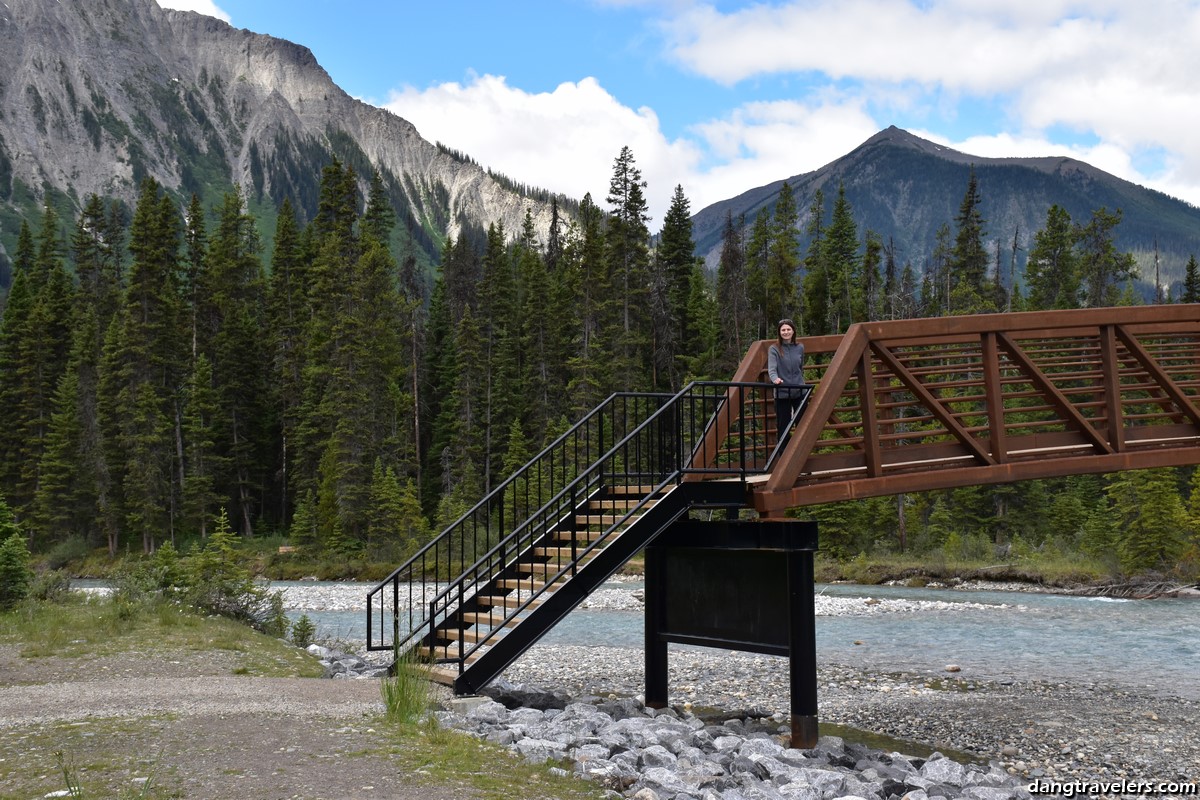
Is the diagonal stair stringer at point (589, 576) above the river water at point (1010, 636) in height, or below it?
above

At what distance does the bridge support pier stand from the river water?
6.88m

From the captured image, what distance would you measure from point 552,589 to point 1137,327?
842 centimetres

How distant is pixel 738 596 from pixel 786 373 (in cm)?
288

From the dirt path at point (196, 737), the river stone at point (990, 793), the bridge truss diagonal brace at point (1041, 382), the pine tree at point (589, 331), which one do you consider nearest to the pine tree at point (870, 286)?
the pine tree at point (589, 331)

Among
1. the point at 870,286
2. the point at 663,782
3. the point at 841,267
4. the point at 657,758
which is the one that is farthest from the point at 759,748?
the point at 841,267

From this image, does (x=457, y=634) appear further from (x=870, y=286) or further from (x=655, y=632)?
(x=870, y=286)

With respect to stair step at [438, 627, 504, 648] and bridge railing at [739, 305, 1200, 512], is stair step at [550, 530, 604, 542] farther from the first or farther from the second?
bridge railing at [739, 305, 1200, 512]

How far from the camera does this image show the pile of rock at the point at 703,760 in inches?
356

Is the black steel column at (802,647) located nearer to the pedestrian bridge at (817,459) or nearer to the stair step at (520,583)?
the pedestrian bridge at (817,459)

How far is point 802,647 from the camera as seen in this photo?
1214 cm

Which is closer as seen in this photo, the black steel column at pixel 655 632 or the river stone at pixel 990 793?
the river stone at pixel 990 793

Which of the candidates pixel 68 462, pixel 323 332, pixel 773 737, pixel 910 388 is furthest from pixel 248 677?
pixel 68 462

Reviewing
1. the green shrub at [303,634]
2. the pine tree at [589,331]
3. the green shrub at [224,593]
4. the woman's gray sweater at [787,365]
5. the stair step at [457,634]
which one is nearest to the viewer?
the stair step at [457,634]

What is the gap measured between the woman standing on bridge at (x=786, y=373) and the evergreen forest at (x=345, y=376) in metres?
36.6
